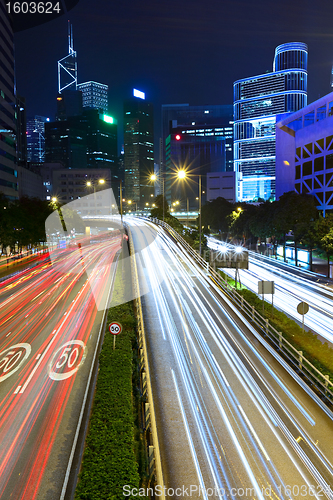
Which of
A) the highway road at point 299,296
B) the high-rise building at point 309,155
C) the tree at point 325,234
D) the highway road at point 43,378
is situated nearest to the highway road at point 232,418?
the highway road at point 43,378

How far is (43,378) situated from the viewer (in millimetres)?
13734

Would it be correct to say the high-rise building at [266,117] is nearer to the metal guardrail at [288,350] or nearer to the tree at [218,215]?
the tree at [218,215]

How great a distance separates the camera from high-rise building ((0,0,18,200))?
77.1m

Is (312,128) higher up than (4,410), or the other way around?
(312,128)

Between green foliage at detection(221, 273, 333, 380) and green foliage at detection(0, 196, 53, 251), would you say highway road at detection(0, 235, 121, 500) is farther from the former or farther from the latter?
green foliage at detection(0, 196, 53, 251)

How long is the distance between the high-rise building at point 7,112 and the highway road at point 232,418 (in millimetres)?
73289

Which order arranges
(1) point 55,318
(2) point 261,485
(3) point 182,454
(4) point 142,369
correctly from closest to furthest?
(2) point 261,485 → (3) point 182,454 → (4) point 142,369 → (1) point 55,318

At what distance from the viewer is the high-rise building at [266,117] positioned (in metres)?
189

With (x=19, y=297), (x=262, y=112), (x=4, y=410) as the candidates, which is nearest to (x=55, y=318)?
(x=19, y=297)

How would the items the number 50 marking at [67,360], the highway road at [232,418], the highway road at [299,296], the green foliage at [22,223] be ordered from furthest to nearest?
the green foliage at [22,223]
the highway road at [299,296]
the number 50 marking at [67,360]
the highway road at [232,418]

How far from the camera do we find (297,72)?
190 m

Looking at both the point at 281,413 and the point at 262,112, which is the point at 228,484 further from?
the point at 262,112

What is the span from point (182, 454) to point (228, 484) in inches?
57.6

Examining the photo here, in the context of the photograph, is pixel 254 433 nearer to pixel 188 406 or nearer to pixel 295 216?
pixel 188 406
